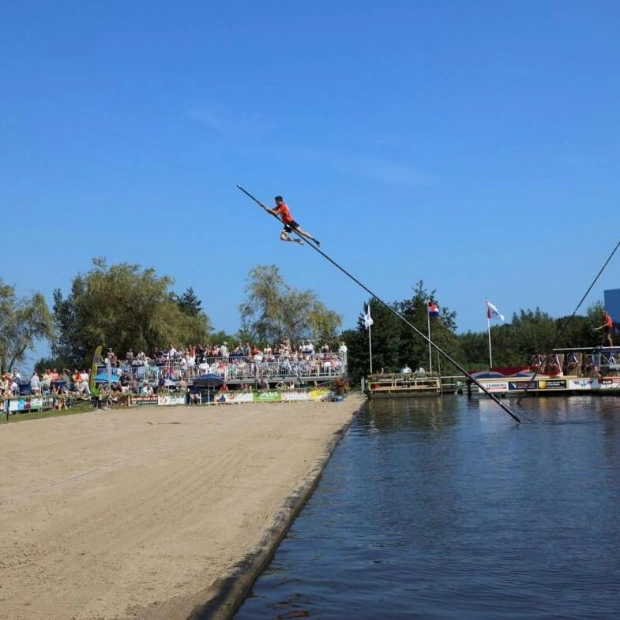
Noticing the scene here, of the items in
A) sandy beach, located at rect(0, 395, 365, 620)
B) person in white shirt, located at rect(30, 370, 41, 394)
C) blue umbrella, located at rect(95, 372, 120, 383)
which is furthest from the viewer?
blue umbrella, located at rect(95, 372, 120, 383)

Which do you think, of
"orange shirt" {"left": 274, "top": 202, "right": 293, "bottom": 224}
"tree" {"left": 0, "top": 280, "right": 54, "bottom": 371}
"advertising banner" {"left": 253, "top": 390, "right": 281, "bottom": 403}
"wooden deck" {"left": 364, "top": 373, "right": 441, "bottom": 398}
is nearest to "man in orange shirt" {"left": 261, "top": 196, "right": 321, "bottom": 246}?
"orange shirt" {"left": 274, "top": 202, "right": 293, "bottom": 224}

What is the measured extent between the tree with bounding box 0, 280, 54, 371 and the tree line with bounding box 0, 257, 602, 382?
68mm

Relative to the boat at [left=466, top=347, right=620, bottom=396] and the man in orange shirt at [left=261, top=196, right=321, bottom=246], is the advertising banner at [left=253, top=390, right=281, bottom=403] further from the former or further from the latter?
the man in orange shirt at [left=261, top=196, right=321, bottom=246]

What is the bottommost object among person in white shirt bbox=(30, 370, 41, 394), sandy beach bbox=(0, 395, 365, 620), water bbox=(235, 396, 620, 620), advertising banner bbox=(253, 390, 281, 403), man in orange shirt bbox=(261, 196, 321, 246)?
water bbox=(235, 396, 620, 620)

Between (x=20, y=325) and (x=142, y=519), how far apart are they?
51.1m

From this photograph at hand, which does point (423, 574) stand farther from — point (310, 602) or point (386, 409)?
point (386, 409)

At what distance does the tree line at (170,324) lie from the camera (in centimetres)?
5781

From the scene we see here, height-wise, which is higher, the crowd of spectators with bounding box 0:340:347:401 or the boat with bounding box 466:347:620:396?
the crowd of spectators with bounding box 0:340:347:401

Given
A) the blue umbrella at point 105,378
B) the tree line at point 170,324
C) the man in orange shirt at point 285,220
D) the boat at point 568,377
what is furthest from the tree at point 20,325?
the man in orange shirt at point 285,220

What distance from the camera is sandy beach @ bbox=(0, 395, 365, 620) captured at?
6.89m

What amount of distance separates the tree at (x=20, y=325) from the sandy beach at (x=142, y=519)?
3820 centimetres

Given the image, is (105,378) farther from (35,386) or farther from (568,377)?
(568,377)

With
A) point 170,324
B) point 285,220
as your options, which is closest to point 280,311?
point 170,324

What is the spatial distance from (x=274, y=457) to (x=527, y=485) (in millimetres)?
5523
